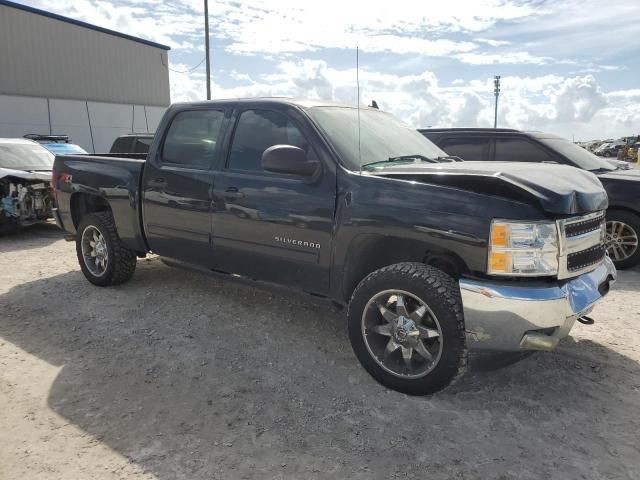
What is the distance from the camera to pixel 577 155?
6.83 meters

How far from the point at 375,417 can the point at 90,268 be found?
3900 mm

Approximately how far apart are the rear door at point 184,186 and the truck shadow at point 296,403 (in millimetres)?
672

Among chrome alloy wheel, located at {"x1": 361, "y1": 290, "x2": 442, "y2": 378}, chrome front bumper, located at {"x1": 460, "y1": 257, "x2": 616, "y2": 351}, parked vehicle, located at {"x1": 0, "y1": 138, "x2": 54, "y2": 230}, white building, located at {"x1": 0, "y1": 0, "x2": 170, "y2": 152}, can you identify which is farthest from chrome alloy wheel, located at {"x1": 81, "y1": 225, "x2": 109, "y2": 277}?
white building, located at {"x1": 0, "y1": 0, "x2": 170, "y2": 152}

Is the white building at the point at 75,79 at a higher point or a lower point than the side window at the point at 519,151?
higher

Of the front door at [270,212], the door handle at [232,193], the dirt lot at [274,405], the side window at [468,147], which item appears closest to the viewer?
the dirt lot at [274,405]

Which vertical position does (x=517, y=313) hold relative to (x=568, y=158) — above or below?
below

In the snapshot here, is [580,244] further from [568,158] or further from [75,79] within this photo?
[75,79]

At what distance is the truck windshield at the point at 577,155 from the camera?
663 centimetres

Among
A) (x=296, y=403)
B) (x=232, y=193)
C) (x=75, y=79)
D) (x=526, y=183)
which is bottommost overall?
(x=296, y=403)

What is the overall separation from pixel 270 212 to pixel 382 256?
90 centimetres

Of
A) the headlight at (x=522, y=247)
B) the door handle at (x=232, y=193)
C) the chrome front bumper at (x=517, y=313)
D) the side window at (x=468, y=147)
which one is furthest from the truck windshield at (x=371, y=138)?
the side window at (x=468, y=147)

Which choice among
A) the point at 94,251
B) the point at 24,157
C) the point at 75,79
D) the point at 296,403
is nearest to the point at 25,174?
the point at 24,157

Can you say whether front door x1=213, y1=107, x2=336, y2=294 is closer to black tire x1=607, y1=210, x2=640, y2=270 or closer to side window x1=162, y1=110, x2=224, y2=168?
side window x1=162, y1=110, x2=224, y2=168

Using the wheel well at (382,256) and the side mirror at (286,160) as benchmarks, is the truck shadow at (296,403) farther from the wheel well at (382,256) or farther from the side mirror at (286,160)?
the side mirror at (286,160)
